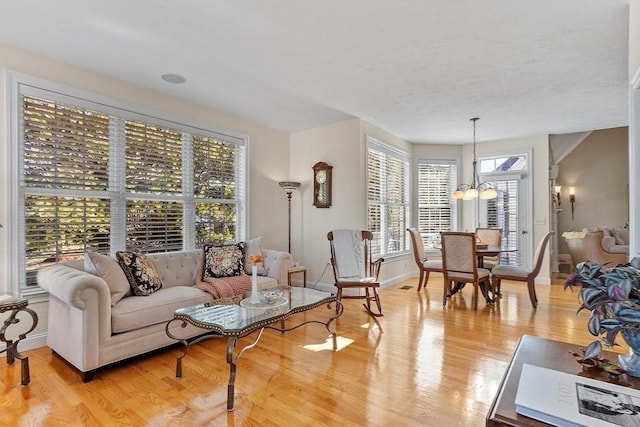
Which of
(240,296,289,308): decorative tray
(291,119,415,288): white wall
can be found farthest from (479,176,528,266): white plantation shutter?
(240,296,289,308): decorative tray

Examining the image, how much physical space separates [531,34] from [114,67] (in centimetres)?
371

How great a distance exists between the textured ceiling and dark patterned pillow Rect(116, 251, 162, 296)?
1841 millimetres

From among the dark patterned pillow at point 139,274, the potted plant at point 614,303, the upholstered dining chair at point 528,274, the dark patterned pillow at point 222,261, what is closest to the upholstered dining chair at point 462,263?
the upholstered dining chair at point 528,274

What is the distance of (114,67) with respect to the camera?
3.22m

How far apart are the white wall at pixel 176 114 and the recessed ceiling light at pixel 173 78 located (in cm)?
42

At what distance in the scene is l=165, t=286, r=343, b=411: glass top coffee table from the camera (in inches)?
81.4

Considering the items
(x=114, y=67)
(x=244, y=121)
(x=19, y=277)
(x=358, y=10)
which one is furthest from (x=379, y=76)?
(x=19, y=277)

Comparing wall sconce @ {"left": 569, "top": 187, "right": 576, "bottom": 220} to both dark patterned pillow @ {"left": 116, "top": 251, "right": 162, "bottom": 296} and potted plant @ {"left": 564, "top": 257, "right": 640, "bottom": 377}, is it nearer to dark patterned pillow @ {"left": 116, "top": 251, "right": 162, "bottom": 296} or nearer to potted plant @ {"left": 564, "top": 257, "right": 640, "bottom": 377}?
potted plant @ {"left": 564, "top": 257, "right": 640, "bottom": 377}

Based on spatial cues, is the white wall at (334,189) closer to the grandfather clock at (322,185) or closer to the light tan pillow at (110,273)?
the grandfather clock at (322,185)

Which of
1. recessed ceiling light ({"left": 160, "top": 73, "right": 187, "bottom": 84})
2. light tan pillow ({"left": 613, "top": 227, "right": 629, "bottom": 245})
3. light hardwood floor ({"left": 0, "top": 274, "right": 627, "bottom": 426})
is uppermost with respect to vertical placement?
recessed ceiling light ({"left": 160, "top": 73, "right": 187, "bottom": 84})

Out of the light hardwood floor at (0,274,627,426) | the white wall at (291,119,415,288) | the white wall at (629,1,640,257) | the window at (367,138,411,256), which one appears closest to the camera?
the light hardwood floor at (0,274,627,426)

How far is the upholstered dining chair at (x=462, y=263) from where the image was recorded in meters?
4.16

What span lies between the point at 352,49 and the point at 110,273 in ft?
9.23

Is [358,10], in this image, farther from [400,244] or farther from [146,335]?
[400,244]
